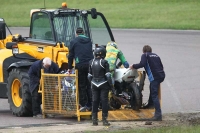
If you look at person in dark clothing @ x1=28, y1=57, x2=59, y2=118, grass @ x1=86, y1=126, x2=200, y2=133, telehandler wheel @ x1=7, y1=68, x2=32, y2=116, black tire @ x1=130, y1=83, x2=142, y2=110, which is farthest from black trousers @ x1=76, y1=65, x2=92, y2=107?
grass @ x1=86, y1=126, x2=200, y2=133

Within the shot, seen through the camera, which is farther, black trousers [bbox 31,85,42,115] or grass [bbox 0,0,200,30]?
grass [bbox 0,0,200,30]

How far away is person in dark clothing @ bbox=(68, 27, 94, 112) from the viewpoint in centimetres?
1369

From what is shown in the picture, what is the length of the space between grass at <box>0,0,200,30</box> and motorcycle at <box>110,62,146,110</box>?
20461 mm

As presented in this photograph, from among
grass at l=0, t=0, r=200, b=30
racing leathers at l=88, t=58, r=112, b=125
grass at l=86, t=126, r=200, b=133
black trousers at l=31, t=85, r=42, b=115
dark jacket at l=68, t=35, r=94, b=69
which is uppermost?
grass at l=0, t=0, r=200, b=30

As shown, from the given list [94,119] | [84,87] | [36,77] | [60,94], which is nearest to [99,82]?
[94,119]

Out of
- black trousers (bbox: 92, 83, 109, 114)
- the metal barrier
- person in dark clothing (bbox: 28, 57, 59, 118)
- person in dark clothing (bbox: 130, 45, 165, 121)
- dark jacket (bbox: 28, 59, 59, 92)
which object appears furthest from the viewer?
dark jacket (bbox: 28, 59, 59, 92)

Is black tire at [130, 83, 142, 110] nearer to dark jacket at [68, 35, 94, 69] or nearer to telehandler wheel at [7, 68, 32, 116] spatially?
dark jacket at [68, 35, 94, 69]

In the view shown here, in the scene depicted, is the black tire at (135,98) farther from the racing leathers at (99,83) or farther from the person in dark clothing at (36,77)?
the person in dark clothing at (36,77)

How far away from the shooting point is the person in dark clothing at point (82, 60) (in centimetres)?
1369

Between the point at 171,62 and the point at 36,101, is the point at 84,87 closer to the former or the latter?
the point at 36,101

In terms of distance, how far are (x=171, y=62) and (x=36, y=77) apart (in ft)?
34.5

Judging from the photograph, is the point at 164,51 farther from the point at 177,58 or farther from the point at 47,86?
the point at 47,86

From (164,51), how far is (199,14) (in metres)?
12.9

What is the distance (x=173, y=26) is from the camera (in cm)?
3522
